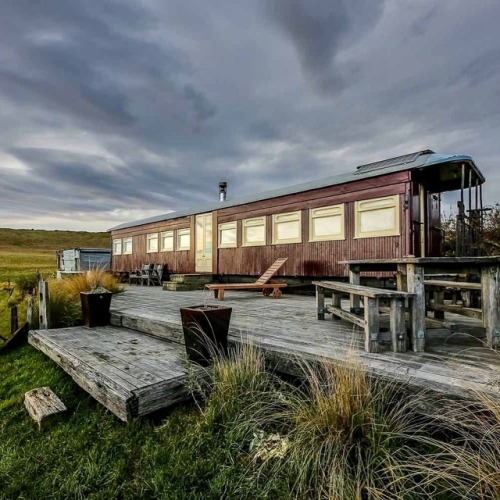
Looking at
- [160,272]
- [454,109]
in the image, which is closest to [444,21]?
[454,109]

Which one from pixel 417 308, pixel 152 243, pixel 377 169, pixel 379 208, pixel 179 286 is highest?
pixel 377 169

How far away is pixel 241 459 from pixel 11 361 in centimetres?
391

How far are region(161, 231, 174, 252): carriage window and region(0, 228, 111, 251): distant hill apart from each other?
30.3 metres

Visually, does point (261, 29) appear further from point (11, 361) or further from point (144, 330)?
point (11, 361)

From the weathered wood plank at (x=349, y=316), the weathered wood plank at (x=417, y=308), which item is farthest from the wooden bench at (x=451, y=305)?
the weathered wood plank at (x=349, y=316)

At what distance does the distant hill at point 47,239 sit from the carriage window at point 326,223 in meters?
37.5

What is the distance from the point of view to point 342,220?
7383 millimetres

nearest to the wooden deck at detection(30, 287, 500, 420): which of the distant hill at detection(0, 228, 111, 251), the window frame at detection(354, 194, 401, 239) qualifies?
the window frame at detection(354, 194, 401, 239)

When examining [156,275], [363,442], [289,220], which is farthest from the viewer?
[156,275]

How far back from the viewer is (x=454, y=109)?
912 centimetres

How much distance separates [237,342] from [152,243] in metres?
11.7

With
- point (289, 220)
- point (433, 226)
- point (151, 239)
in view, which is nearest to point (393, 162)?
point (433, 226)

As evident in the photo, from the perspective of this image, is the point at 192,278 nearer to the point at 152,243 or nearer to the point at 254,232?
the point at 254,232

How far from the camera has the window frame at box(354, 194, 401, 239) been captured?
255 inches
